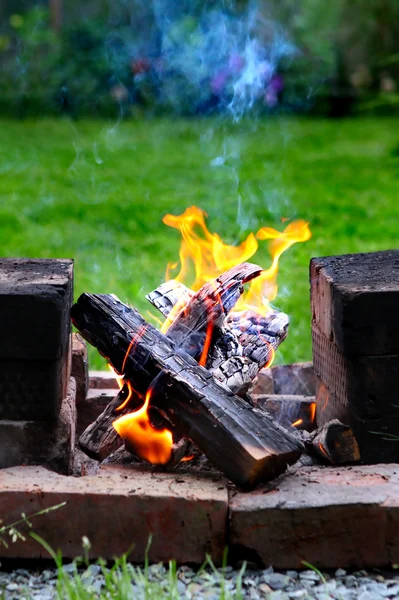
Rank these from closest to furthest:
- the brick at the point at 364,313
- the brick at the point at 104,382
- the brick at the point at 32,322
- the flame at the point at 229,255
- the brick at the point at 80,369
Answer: the brick at the point at 32,322
the brick at the point at 364,313
the brick at the point at 80,369
the flame at the point at 229,255
the brick at the point at 104,382

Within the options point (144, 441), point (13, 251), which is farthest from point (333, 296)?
point (13, 251)

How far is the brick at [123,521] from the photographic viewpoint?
251cm

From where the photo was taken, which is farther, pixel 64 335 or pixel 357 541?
pixel 64 335

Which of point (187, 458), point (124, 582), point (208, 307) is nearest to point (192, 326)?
point (208, 307)

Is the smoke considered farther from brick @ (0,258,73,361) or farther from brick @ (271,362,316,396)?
brick @ (0,258,73,361)

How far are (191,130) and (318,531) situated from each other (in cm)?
975

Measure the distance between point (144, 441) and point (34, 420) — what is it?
38 centimetres

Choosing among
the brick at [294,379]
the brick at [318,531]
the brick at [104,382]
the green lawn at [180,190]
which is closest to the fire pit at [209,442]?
the brick at [318,531]

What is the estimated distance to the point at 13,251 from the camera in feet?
22.0

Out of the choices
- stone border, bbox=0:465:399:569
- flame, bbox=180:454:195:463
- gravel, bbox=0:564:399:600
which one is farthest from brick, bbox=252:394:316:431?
gravel, bbox=0:564:399:600

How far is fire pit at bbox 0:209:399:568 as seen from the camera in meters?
2.51

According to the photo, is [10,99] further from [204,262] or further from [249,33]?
[204,262]

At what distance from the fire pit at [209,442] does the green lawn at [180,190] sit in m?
1.35

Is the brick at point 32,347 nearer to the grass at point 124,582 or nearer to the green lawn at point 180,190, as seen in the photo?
the grass at point 124,582
